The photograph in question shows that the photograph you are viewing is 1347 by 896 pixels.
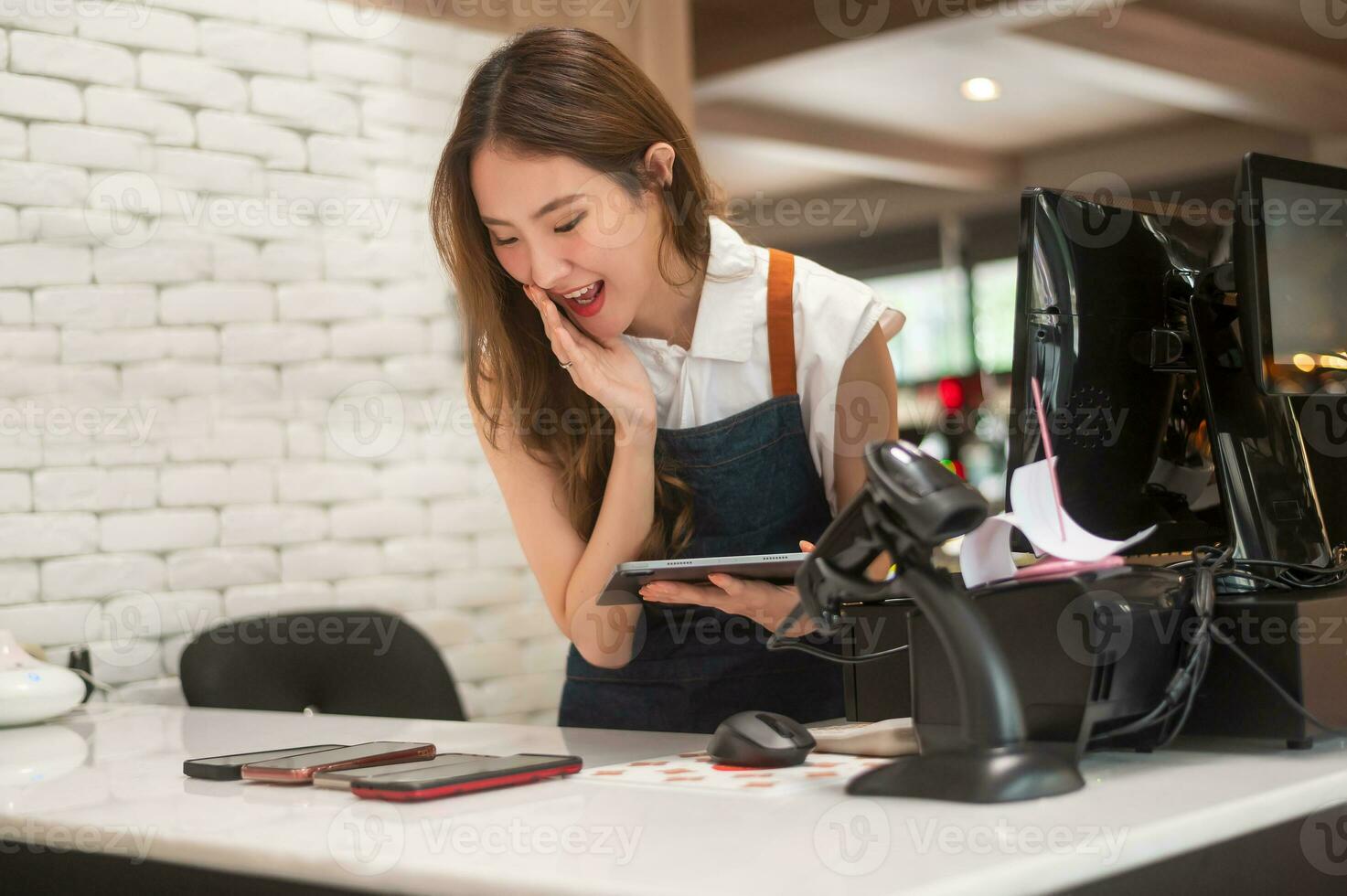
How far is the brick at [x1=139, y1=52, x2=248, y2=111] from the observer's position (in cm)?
239

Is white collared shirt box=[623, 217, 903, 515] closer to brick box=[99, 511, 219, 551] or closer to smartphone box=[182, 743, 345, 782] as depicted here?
smartphone box=[182, 743, 345, 782]

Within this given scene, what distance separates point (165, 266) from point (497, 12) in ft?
3.57

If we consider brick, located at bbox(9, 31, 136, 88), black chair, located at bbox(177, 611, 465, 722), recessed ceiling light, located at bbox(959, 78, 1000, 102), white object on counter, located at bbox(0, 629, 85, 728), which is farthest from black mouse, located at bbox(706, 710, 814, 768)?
recessed ceiling light, located at bbox(959, 78, 1000, 102)

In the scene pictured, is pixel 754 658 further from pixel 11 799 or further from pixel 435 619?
pixel 435 619

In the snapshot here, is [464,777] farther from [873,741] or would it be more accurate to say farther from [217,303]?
[217,303]

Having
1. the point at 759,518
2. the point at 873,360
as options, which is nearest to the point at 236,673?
the point at 759,518

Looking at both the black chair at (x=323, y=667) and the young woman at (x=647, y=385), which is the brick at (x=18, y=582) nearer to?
the black chair at (x=323, y=667)

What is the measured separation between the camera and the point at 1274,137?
6.97 meters

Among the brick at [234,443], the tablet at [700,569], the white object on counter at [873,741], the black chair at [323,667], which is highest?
the brick at [234,443]

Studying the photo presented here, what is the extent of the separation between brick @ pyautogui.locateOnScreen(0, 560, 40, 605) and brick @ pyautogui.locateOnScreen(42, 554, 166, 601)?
0.02 m

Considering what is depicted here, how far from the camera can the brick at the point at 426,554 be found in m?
2.73

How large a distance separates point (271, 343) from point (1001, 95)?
205 inches

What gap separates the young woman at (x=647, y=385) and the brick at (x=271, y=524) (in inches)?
34.1

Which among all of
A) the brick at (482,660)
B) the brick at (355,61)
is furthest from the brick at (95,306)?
the brick at (482,660)
